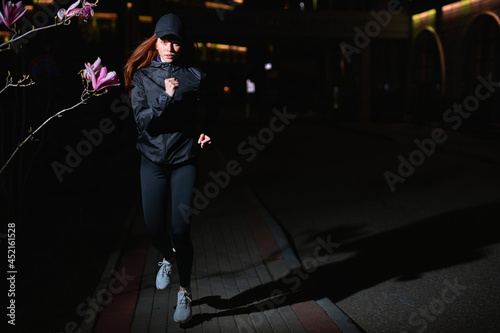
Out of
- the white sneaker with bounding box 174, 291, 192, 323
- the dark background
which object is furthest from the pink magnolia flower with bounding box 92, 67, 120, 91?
the white sneaker with bounding box 174, 291, 192, 323

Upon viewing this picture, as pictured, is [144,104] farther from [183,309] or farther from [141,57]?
[183,309]

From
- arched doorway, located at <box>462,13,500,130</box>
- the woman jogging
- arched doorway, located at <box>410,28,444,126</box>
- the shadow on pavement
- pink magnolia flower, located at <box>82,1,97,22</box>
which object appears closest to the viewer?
pink magnolia flower, located at <box>82,1,97,22</box>

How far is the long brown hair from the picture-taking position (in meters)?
3.96

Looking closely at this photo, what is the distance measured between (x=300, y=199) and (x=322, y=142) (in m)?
12.7

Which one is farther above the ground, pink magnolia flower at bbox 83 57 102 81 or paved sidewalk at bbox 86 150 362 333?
pink magnolia flower at bbox 83 57 102 81

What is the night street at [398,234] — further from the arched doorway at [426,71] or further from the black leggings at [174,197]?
the arched doorway at [426,71]

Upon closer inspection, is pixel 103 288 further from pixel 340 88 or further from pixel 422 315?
pixel 340 88

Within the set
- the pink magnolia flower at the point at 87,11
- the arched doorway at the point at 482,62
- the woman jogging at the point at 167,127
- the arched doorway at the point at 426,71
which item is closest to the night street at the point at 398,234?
the woman jogging at the point at 167,127

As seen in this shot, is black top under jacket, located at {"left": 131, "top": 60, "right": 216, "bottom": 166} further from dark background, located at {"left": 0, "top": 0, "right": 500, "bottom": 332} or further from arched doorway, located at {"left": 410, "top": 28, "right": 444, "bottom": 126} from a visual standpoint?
arched doorway, located at {"left": 410, "top": 28, "right": 444, "bottom": 126}

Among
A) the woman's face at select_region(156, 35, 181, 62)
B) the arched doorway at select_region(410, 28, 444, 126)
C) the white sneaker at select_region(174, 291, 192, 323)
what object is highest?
the woman's face at select_region(156, 35, 181, 62)

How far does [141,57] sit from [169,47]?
267 mm

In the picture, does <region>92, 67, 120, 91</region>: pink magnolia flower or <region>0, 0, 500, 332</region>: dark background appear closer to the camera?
<region>92, 67, 120, 91</region>: pink magnolia flower

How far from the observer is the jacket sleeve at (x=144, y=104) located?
143 inches

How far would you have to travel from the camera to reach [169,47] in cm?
384
